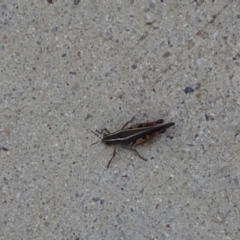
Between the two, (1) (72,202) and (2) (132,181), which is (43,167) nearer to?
(1) (72,202)

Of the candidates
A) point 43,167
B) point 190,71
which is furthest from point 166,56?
point 43,167

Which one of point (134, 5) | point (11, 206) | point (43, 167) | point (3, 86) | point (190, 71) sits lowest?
point (11, 206)

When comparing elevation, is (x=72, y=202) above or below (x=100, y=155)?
below

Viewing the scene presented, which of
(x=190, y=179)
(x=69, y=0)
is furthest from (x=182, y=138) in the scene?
(x=69, y=0)

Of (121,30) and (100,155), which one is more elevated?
(121,30)

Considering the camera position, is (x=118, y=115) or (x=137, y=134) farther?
(x=118, y=115)

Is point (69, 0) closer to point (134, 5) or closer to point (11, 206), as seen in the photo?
point (134, 5)
